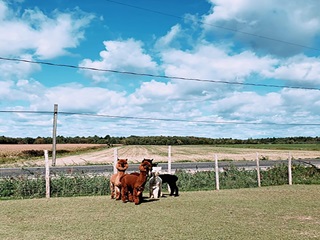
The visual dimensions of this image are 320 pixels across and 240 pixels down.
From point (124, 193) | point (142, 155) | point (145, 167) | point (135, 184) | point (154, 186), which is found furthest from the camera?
point (142, 155)

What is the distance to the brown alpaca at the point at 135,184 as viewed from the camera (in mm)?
10508

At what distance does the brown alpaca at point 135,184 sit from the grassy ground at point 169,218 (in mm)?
359

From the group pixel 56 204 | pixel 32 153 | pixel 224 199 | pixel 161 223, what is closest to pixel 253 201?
pixel 224 199

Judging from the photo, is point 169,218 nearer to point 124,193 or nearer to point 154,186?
point 124,193

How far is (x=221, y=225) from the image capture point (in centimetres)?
774

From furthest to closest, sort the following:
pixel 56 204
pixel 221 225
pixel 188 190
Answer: pixel 188 190
pixel 56 204
pixel 221 225

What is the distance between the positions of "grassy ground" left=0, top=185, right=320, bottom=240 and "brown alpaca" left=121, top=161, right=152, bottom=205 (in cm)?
36

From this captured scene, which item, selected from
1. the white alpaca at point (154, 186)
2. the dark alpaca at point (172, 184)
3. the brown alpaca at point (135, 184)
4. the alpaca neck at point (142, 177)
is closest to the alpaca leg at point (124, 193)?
the brown alpaca at point (135, 184)

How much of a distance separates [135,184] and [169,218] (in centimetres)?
243

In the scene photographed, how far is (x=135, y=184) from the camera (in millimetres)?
10672

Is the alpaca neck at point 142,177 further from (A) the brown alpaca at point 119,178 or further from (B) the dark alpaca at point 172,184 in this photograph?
(B) the dark alpaca at point 172,184

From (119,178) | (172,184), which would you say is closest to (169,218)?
(119,178)

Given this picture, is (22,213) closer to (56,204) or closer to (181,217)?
(56,204)

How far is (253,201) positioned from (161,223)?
14.2ft
